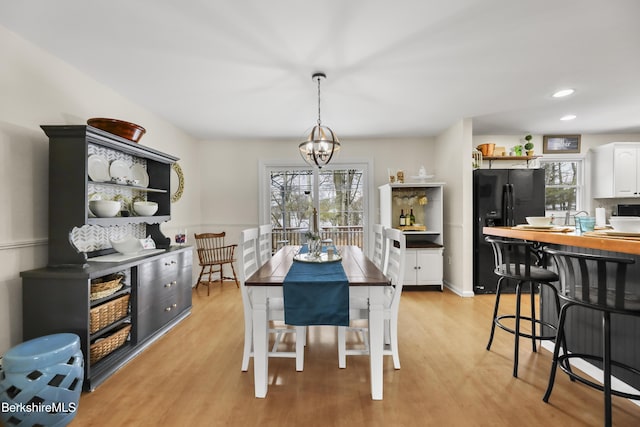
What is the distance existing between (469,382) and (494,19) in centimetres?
245

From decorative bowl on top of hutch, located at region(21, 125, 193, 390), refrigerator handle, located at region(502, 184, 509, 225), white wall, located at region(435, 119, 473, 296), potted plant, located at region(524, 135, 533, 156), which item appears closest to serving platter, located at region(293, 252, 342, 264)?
decorative bowl on top of hutch, located at region(21, 125, 193, 390)

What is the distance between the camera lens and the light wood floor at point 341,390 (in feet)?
5.59

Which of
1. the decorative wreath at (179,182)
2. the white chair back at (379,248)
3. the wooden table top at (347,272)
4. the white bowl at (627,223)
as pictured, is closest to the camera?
the white bowl at (627,223)

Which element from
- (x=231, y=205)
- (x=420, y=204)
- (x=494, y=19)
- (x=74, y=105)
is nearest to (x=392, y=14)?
(x=494, y=19)

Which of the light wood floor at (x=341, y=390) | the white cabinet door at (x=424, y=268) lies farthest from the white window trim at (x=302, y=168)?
the light wood floor at (x=341, y=390)

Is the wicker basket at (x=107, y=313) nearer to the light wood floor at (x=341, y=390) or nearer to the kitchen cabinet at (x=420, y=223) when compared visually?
the light wood floor at (x=341, y=390)

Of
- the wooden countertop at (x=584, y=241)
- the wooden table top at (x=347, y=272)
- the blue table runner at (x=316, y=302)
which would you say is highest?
the wooden countertop at (x=584, y=241)

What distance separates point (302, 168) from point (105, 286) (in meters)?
3.39

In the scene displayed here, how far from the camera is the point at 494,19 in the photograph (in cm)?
190

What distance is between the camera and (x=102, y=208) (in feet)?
7.93

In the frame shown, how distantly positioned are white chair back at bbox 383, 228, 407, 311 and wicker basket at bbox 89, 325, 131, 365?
2123 millimetres

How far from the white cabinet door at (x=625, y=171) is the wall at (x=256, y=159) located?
8.52ft

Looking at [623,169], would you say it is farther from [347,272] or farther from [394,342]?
[347,272]

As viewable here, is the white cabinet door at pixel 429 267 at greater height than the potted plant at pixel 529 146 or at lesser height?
lesser
